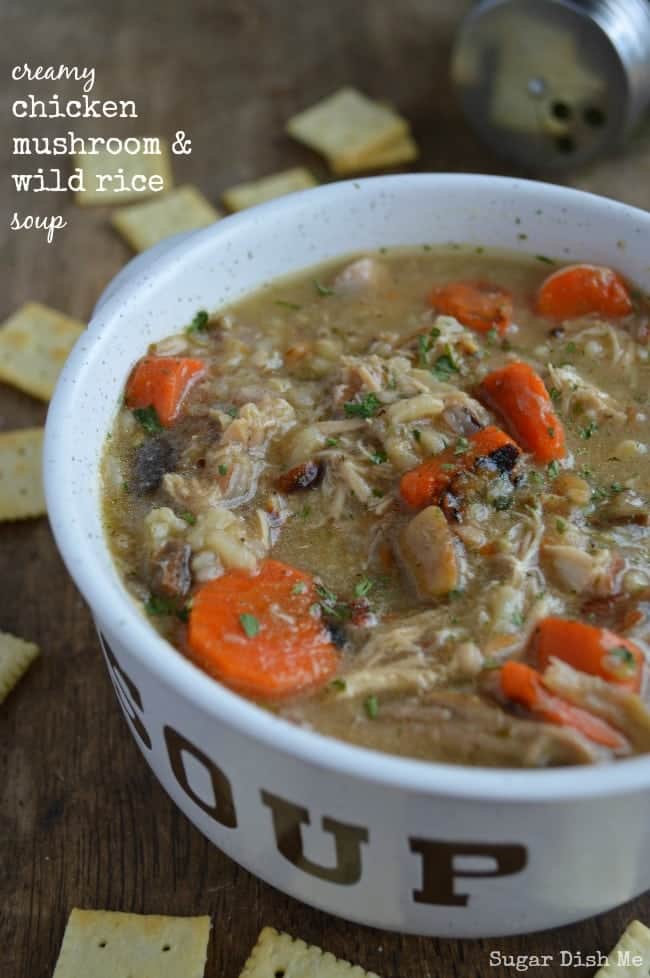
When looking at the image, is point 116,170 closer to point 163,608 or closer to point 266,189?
point 266,189

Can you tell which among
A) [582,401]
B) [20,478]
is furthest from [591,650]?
[20,478]

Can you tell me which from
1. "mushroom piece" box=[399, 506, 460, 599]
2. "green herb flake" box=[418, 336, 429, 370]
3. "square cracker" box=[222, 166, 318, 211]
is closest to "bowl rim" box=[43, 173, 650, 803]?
"mushroom piece" box=[399, 506, 460, 599]

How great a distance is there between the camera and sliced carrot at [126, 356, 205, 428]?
348 cm

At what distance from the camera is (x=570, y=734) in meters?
2.54

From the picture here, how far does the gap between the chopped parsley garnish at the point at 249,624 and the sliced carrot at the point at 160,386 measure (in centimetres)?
84

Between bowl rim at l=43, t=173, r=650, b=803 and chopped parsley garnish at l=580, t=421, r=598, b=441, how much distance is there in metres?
1.13

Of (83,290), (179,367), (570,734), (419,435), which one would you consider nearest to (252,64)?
(83,290)

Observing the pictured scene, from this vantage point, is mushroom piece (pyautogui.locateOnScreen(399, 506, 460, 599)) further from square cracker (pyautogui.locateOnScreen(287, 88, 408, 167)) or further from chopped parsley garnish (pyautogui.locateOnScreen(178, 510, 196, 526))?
square cracker (pyautogui.locateOnScreen(287, 88, 408, 167))

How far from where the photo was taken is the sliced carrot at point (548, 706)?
258cm

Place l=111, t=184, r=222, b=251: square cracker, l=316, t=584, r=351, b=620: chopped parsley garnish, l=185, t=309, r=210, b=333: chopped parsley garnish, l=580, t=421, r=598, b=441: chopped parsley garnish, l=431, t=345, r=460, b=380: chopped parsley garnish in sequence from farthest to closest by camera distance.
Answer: l=111, t=184, r=222, b=251: square cracker < l=185, t=309, r=210, b=333: chopped parsley garnish < l=431, t=345, r=460, b=380: chopped parsley garnish < l=580, t=421, r=598, b=441: chopped parsley garnish < l=316, t=584, r=351, b=620: chopped parsley garnish

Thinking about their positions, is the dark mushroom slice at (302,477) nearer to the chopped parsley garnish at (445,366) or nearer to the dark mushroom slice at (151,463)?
the dark mushroom slice at (151,463)

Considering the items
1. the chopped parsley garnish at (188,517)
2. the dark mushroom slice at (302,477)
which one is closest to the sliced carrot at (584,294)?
the dark mushroom slice at (302,477)

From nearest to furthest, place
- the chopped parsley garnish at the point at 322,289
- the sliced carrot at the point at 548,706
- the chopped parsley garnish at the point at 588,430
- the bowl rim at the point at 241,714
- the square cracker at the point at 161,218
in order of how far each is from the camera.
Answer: the bowl rim at the point at 241,714 < the sliced carrot at the point at 548,706 < the chopped parsley garnish at the point at 588,430 < the chopped parsley garnish at the point at 322,289 < the square cracker at the point at 161,218

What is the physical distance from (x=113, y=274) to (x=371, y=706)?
3009 millimetres
